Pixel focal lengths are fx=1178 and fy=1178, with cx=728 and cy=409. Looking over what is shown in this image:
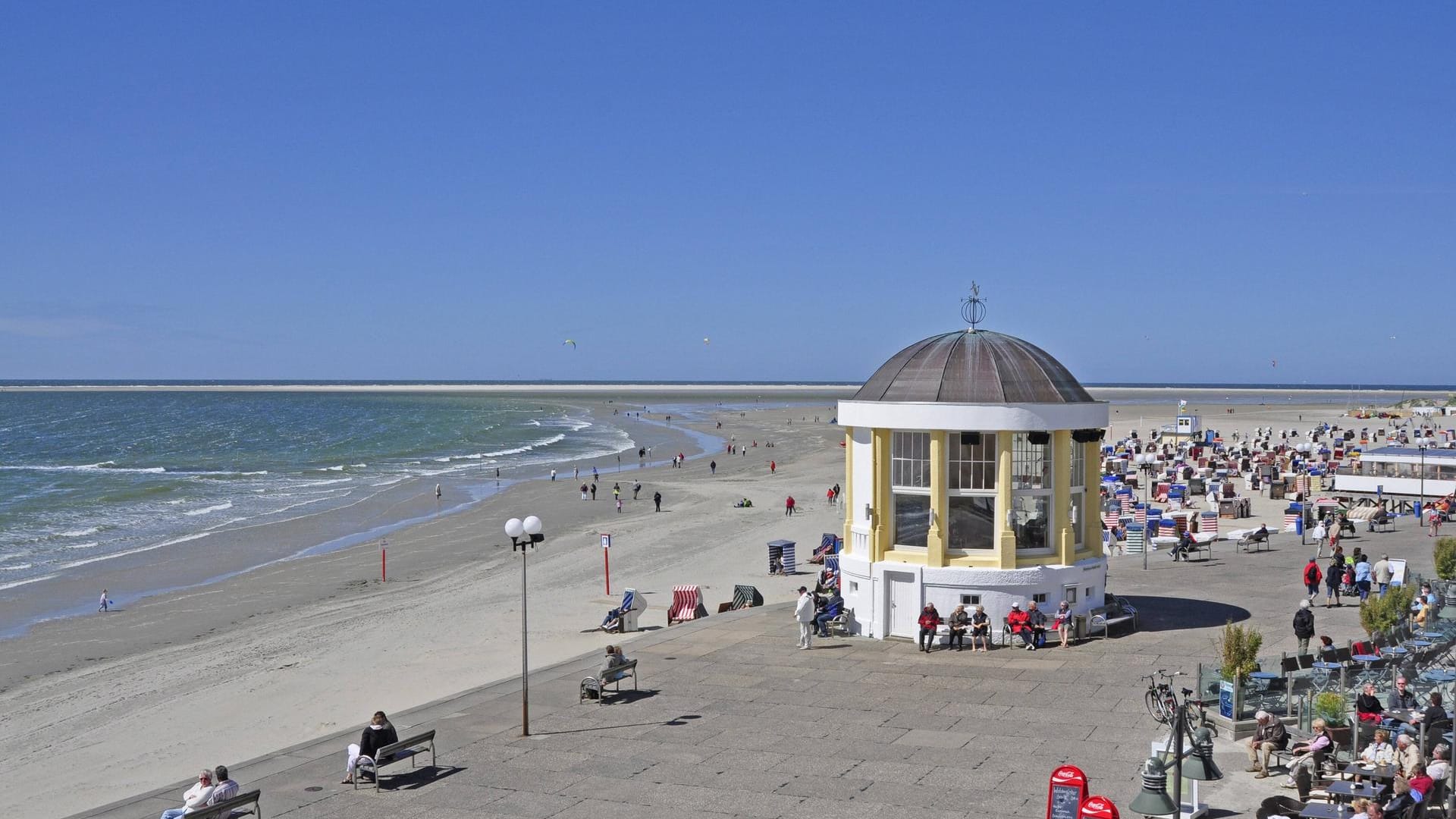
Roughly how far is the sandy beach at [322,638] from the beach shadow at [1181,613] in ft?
26.6

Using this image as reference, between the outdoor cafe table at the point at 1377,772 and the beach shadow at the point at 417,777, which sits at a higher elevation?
the outdoor cafe table at the point at 1377,772

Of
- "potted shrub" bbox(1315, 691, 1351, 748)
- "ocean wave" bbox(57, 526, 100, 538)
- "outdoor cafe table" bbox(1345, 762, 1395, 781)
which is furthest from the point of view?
"ocean wave" bbox(57, 526, 100, 538)

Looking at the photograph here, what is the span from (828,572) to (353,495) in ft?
119

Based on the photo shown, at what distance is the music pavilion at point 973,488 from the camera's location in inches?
768

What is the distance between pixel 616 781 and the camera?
12.8 meters

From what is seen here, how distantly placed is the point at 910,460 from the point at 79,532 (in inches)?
1394

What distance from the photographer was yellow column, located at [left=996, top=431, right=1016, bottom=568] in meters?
19.4

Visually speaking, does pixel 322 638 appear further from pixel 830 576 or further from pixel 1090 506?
pixel 1090 506

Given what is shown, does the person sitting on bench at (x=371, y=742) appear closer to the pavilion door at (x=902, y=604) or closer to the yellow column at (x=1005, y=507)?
the pavilion door at (x=902, y=604)

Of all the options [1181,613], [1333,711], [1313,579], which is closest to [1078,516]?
[1181,613]

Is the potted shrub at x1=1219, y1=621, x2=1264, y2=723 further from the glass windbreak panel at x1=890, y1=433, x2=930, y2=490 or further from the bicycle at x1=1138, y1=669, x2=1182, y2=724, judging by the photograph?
the glass windbreak panel at x1=890, y1=433, x2=930, y2=490

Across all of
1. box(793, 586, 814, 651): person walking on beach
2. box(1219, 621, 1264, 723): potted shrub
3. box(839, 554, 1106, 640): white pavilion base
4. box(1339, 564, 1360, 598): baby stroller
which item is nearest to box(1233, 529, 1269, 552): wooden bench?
box(1339, 564, 1360, 598): baby stroller

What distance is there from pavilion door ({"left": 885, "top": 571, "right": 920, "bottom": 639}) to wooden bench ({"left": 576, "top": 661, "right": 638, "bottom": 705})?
16.9 feet

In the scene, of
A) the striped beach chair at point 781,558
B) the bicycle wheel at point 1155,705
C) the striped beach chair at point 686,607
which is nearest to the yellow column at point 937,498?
the bicycle wheel at point 1155,705
